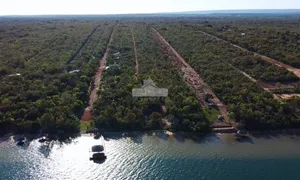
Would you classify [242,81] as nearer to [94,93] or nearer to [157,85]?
[157,85]

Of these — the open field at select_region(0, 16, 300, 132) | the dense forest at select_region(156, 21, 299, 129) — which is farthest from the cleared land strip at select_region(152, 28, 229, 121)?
the dense forest at select_region(156, 21, 299, 129)

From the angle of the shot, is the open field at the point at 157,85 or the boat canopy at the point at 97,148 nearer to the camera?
the boat canopy at the point at 97,148

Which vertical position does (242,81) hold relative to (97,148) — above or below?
above

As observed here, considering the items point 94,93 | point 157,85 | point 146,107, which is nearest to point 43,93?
point 94,93

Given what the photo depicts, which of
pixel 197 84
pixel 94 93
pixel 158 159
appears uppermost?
pixel 94 93

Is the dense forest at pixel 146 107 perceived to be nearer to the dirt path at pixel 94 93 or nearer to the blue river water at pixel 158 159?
the dirt path at pixel 94 93

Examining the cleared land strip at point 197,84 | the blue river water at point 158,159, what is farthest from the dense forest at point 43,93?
the cleared land strip at point 197,84

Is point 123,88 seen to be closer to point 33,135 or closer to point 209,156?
point 33,135

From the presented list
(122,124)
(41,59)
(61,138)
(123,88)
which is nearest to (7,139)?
(61,138)

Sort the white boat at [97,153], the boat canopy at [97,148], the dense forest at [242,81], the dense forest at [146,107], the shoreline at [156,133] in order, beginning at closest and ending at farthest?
the white boat at [97,153], the boat canopy at [97,148], the shoreline at [156,133], the dense forest at [146,107], the dense forest at [242,81]
